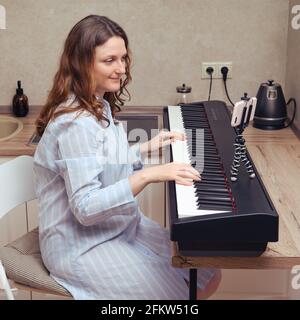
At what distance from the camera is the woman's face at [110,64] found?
1.82 metres

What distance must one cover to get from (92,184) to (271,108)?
4.07 feet

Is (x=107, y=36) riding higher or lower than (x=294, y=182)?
higher

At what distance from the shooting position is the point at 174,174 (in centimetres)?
171

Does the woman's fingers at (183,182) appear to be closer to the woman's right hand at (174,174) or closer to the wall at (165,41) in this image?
the woman's right hand at (174,174)

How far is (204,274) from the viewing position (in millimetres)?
1935

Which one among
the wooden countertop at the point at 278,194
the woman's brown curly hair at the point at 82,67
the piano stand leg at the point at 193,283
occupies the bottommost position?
the piano stand leg at the point at 193,283

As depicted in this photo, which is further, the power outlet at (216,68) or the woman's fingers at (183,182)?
the power outlet at (216,68)

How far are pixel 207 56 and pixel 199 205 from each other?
152 cm

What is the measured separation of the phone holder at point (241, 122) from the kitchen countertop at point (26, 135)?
38.0 inches

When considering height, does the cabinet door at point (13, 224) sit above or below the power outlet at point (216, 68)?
below

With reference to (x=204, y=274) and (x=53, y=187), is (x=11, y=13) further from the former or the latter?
(x=204, y=274)

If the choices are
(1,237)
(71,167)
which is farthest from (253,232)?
(1,237)

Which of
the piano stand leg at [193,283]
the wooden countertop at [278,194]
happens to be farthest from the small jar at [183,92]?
the piano stand leg at [193,283]
